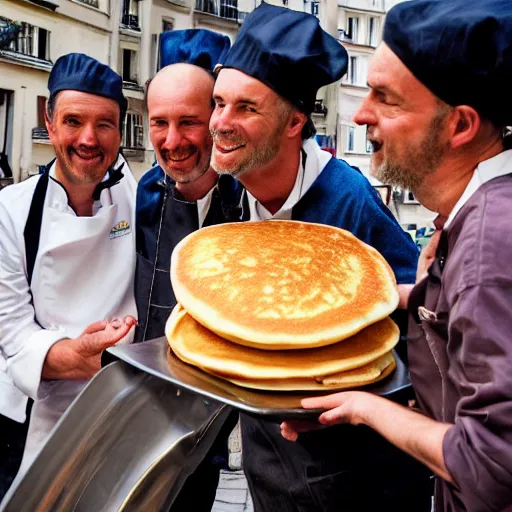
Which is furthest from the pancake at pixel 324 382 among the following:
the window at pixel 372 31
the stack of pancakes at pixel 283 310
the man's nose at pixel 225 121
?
the window at pixel 372 31

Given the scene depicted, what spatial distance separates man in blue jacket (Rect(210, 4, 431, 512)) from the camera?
5.53ft

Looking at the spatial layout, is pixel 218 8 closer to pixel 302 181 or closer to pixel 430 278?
pixel 302 181

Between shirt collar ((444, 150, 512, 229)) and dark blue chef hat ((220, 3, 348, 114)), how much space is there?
0.73m

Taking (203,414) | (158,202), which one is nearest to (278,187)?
(158,202)

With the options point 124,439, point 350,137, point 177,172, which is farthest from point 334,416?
point 350,137

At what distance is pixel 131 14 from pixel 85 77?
159 cm

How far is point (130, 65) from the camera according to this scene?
3.60m

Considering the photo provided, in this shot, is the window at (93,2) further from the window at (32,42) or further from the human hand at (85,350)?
the human hand at (85,350)

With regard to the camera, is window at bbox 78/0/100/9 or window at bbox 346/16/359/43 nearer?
window at bbox 78/0/100/9

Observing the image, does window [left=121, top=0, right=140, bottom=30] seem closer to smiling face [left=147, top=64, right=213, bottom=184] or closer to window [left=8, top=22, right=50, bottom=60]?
window [left=8, top=22, right=50, bottom=60]

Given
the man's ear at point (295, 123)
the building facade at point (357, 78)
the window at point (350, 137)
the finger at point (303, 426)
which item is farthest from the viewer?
the window at point (350, 137)

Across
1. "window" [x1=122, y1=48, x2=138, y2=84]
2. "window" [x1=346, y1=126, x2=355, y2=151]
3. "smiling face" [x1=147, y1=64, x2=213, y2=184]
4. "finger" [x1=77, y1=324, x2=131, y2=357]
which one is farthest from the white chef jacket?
"window" [x1=346, y1=126, x2=355, y2=151]

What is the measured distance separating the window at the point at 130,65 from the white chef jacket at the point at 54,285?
1575mm

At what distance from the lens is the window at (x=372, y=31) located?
4.13 m
